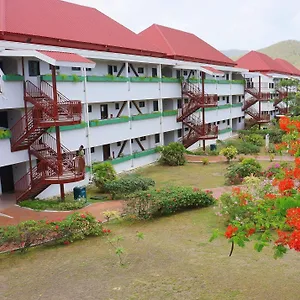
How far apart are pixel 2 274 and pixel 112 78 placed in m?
16.2

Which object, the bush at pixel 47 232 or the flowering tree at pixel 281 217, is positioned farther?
the bush at pixel 47 232

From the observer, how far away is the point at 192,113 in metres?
33.9

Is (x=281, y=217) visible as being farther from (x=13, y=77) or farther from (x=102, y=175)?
(x=102, y=175)

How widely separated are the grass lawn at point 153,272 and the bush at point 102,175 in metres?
7.48

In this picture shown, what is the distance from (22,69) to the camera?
63.0 feet

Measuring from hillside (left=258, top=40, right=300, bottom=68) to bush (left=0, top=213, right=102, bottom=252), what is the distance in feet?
526

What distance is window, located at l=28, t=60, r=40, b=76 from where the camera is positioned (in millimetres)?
20422

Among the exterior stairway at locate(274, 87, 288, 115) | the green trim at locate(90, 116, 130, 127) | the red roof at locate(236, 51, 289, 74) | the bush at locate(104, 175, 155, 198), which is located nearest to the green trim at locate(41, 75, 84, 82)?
the green trim at locate(90, 116, 130, 127)

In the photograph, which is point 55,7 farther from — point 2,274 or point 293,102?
point 293,102

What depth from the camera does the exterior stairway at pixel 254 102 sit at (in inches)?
1831

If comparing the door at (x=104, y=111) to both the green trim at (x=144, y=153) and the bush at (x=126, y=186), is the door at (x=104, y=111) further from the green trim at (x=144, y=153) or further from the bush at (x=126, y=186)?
the bush at (x=126, y=186)

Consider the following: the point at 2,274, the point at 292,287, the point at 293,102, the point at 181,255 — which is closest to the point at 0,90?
the point at 2,274

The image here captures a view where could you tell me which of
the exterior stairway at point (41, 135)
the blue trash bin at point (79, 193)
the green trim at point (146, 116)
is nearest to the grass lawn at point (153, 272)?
the exterior stairway at point (41, 135)

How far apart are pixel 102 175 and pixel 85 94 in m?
4.79
